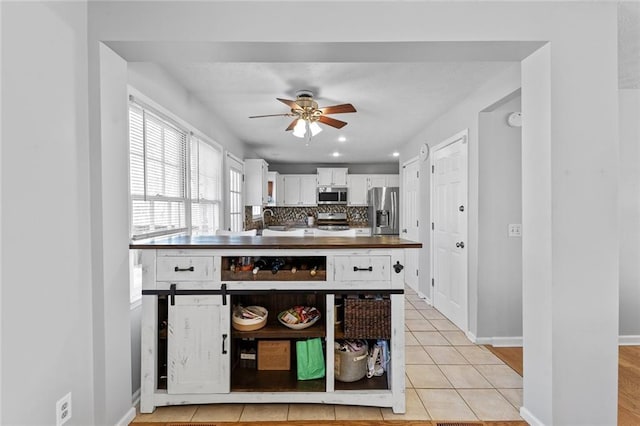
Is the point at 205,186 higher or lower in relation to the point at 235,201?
higher

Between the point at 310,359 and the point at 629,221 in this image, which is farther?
the point at 629,221

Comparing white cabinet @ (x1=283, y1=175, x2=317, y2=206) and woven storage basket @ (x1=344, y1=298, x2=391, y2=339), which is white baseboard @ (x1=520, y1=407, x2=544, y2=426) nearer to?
woven storage basket @ (x1=344, y1=298, x2=391, y2=339)

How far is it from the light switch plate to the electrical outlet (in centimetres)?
342

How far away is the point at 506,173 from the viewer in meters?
3.05

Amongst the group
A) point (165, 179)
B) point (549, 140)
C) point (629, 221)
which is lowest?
point (629, 221)

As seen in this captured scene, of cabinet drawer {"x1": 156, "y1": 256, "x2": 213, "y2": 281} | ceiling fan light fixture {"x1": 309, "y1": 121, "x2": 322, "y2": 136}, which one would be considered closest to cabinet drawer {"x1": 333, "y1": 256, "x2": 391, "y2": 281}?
cabinet drawer {"x1": 156, "y1": 256, "x2": 213, "y2": 281}

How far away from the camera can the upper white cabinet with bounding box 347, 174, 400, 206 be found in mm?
7238

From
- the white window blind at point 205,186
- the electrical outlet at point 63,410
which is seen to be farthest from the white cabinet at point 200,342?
the white window blind at point 205,186

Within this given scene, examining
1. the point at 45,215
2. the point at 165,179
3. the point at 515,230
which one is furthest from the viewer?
the point at 515,230

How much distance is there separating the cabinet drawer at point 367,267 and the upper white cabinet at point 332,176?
5.39 m

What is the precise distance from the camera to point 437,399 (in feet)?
7.09

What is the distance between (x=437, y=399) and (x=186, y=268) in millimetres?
1840

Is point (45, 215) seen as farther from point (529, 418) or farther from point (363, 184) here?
point (363, 184)

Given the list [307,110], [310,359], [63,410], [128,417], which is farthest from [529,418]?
[307,110]
